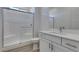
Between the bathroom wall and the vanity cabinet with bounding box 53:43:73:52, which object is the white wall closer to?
the bathroom wall

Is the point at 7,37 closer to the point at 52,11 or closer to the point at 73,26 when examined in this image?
the point at 52,11

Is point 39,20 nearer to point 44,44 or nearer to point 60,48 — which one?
point 44,44

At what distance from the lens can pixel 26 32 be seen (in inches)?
63.0

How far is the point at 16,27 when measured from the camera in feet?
4.97

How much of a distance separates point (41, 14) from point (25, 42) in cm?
57

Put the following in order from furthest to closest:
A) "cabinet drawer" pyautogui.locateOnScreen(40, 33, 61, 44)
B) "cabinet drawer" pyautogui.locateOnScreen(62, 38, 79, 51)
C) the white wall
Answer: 1. the white wall
2. "cabinet drawer" pyautogui.locateOnScreen(40, 33, 61, 44)
3. "cabinet drawer" pyautogui.locateOnScreen(62, 38, 79, 51)

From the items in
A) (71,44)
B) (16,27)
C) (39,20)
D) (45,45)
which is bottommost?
(45,45)

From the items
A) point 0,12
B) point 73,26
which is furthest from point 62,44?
point 0,12

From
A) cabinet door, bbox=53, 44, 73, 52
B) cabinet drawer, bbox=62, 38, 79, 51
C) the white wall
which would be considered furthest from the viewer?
the white wall

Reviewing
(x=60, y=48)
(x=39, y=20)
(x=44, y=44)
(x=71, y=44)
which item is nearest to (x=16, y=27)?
(x=39, y=20)

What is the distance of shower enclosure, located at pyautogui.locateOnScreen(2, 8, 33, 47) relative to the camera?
1421 millimetres

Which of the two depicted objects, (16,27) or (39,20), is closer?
(39,20)

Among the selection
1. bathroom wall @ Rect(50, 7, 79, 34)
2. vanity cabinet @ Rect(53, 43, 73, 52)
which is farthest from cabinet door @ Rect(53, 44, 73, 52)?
bathroom wall @ Rect(50, 7, 79, 34)

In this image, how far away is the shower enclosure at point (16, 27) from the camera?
4.66ft
